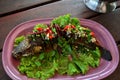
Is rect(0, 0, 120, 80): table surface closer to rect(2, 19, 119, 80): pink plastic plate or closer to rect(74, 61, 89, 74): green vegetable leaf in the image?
rect(2, 19, 119, 80): pink plastic plate

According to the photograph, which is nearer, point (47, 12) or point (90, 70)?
point (90, 70)

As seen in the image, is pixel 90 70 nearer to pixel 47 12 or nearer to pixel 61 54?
pixel 61 54

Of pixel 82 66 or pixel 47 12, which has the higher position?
pixel 47 12

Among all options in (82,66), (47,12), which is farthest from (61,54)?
(47,12)

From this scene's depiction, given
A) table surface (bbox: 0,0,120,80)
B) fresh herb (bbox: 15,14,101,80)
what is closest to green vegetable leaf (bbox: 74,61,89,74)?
fresh herb (bbox: 15,14,101,80)

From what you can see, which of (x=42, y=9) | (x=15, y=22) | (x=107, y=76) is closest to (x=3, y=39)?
(x=15, y=22)
